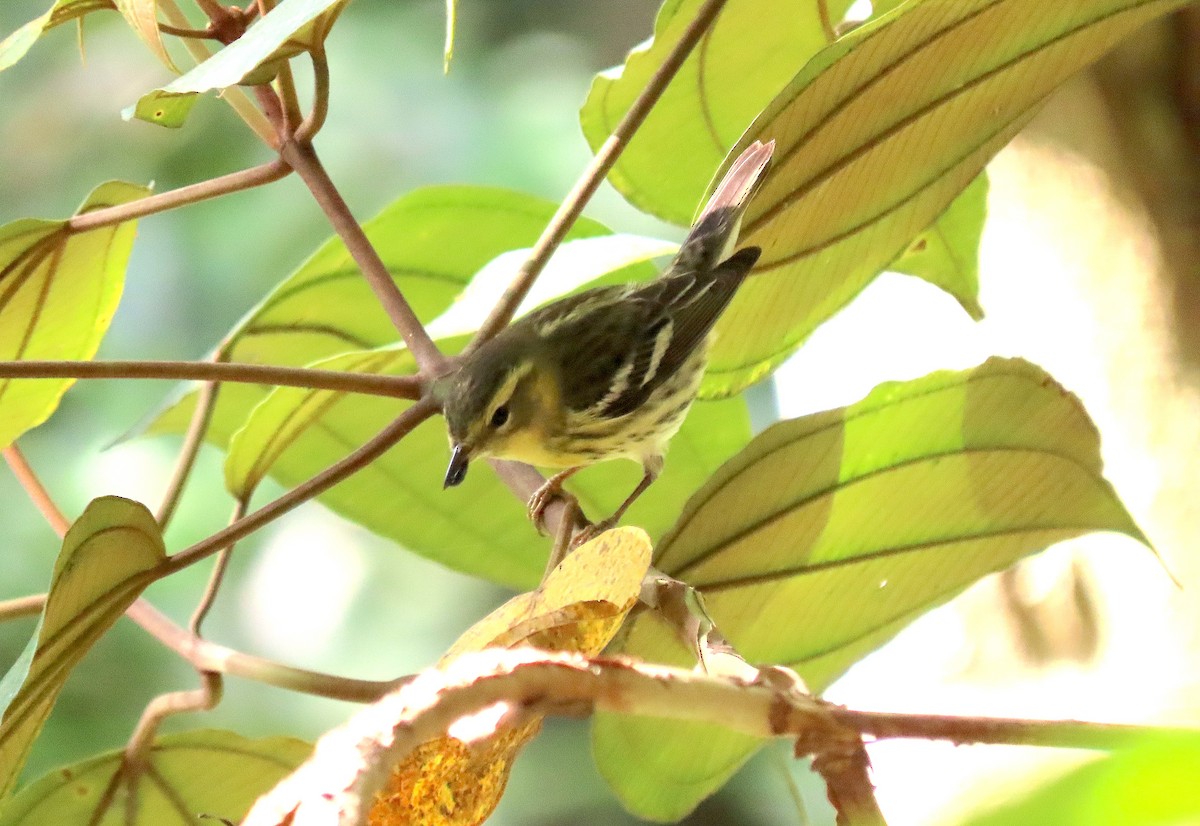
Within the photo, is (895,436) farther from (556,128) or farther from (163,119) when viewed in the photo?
(556,128)

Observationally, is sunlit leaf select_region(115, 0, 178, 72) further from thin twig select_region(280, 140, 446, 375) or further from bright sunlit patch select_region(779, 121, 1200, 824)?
bright sunlit patch select_region(779, 121, 1200, 824)

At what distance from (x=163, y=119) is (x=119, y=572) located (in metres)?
0.31

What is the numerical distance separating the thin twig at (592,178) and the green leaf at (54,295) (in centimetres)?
33

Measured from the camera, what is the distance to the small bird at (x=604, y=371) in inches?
42.9

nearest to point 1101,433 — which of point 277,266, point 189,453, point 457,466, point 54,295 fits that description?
point 457,466

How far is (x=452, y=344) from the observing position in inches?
51.4

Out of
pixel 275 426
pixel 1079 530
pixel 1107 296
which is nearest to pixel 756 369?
pixel 1079 530

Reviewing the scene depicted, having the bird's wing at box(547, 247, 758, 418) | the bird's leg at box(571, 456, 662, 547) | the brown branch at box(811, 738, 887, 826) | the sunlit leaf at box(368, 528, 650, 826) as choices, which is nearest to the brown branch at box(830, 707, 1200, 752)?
the brown branch at box(811, 738, 887, 826)

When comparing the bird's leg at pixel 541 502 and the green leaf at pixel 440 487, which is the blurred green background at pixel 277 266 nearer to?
the green leaf at pixel 440 487

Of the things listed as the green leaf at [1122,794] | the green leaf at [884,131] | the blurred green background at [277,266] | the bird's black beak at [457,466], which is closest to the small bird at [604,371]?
the bird's black beak at [457,466]

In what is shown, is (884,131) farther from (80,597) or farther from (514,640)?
(80,597)

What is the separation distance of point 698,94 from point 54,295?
555 mm

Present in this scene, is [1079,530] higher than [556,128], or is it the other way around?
[556,128]

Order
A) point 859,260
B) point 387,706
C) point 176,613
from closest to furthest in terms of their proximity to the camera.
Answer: point 387,706 → point 859,260 → point 176,613
